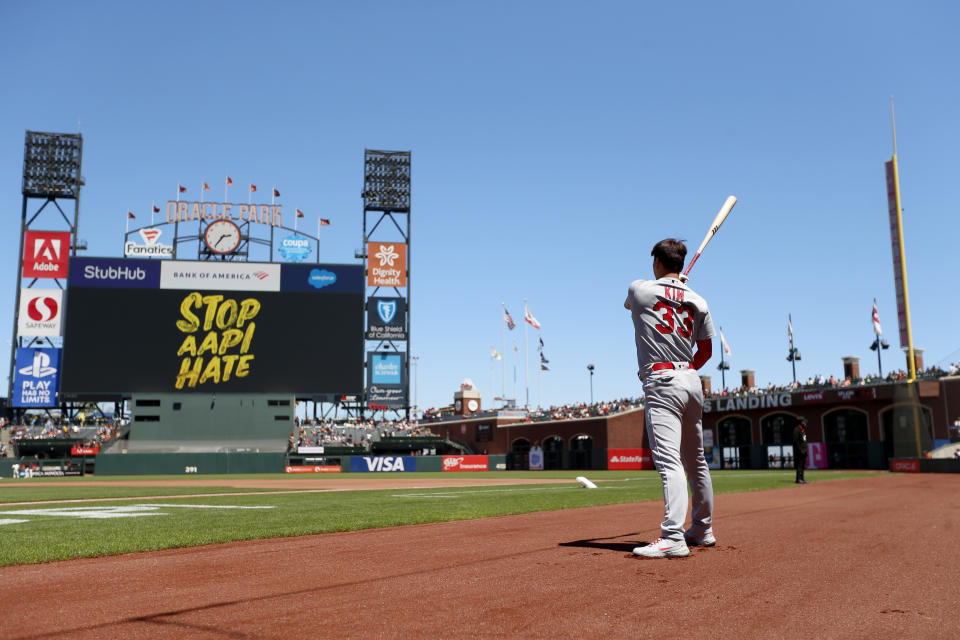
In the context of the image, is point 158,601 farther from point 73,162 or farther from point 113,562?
point 73,162

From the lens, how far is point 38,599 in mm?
4195

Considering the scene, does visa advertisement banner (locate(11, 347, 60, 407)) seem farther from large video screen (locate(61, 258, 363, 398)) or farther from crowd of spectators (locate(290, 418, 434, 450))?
crowd of spectators (locate(290, 418, 434, 450))

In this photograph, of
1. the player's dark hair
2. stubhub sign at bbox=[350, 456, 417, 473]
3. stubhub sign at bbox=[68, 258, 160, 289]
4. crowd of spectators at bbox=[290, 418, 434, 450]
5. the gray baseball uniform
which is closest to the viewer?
the gray baseball uniform

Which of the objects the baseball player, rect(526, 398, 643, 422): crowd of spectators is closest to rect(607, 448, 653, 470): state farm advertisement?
rect(526, 398, 643, 422): crowd of spectators

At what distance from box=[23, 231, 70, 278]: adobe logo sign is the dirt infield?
61.5 meters

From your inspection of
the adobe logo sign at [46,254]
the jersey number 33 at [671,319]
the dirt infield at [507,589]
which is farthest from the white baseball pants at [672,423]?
the adobe logo sign at [46,254]

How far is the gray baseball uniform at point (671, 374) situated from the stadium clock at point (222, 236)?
58.7 metres

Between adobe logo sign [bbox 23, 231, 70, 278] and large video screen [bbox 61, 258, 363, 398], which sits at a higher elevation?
adobe logo sign [bbox 23, 231, 70, 278]

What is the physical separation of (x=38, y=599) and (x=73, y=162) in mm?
70758

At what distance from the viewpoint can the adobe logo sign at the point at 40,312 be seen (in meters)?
56.3

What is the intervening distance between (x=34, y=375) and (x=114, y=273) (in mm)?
10792

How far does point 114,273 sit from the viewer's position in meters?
54.2

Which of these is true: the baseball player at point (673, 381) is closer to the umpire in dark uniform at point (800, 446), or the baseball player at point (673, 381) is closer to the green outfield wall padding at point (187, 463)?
the umpire in dark uniform at point (800, 446)

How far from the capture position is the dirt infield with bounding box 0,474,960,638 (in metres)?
3.38
